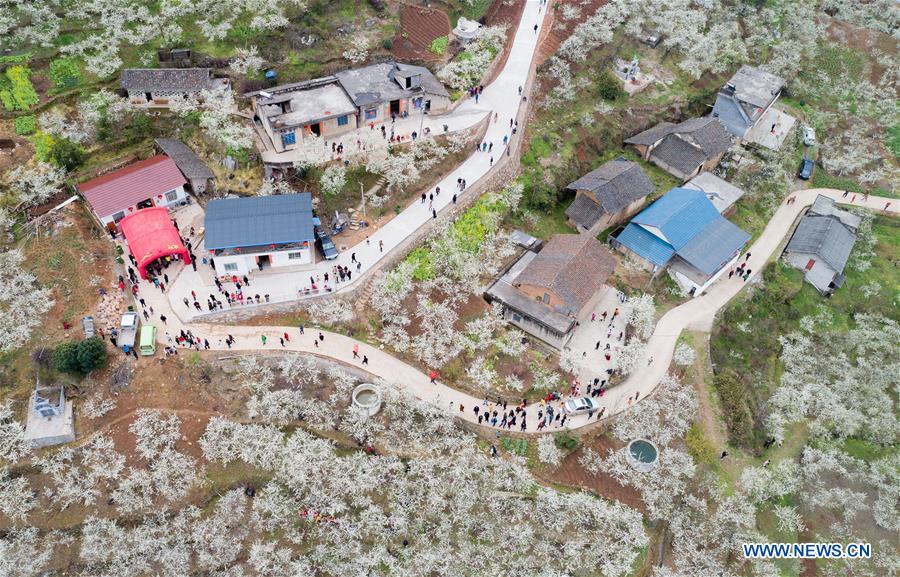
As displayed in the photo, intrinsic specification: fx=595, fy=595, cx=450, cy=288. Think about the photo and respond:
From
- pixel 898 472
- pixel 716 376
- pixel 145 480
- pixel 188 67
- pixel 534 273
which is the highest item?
pixel 188 67

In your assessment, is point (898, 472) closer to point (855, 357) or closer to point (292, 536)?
point (855, 357)

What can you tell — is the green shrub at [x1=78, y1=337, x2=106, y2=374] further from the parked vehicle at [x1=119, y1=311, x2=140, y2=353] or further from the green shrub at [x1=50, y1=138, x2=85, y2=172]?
the green shrub at [x1=50, y1=138, x2=85, y2=172]

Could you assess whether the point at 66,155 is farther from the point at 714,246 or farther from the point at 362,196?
the point at 714,246

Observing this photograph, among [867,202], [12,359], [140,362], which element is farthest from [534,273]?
[867,202]

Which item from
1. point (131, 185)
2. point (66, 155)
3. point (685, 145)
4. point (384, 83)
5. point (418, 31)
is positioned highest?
point (418, 31)

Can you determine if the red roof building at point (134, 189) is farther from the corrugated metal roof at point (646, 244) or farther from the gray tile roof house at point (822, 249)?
the gray tile roof house at point (822, 249)

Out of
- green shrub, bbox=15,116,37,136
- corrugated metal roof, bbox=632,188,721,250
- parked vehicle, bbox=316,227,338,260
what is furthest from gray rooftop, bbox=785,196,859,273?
green shrub, bbox=15,116,37,136

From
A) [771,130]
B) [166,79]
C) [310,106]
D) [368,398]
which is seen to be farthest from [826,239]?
[166,79]
